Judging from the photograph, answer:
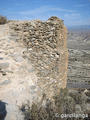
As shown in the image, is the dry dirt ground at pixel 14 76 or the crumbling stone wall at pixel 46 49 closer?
the dry dirt ground at pixel 14 76

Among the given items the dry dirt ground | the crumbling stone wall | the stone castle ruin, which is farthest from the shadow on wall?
the crumbling stone wall

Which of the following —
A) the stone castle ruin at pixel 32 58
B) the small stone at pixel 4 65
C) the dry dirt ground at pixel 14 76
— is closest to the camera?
the dry dirt ground at pixel 14 76

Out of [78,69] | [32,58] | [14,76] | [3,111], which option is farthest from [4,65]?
[78,69]

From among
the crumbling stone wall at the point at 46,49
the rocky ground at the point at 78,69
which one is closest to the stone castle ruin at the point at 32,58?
the crumbling stone wall at the point at 46,49

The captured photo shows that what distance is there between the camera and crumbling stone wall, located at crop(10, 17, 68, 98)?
483cm

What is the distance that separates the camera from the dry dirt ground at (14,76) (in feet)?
10.6

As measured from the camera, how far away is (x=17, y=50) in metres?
5.12

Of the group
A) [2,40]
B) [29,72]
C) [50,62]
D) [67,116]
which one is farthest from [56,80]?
[2,40]

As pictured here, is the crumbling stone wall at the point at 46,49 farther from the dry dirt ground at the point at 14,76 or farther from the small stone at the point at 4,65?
the small stone at the point at 4,65

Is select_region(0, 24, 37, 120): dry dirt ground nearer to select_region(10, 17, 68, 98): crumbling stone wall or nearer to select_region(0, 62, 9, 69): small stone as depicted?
select_region(0, 62, 9, 69): small stone

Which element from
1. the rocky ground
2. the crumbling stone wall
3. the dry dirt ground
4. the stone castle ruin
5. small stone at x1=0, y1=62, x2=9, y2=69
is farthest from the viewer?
the rocky ground

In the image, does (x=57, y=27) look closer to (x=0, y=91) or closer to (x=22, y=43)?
(x=22, y=43)

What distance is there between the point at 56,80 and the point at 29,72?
1.37 metres

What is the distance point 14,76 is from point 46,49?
1927mm
